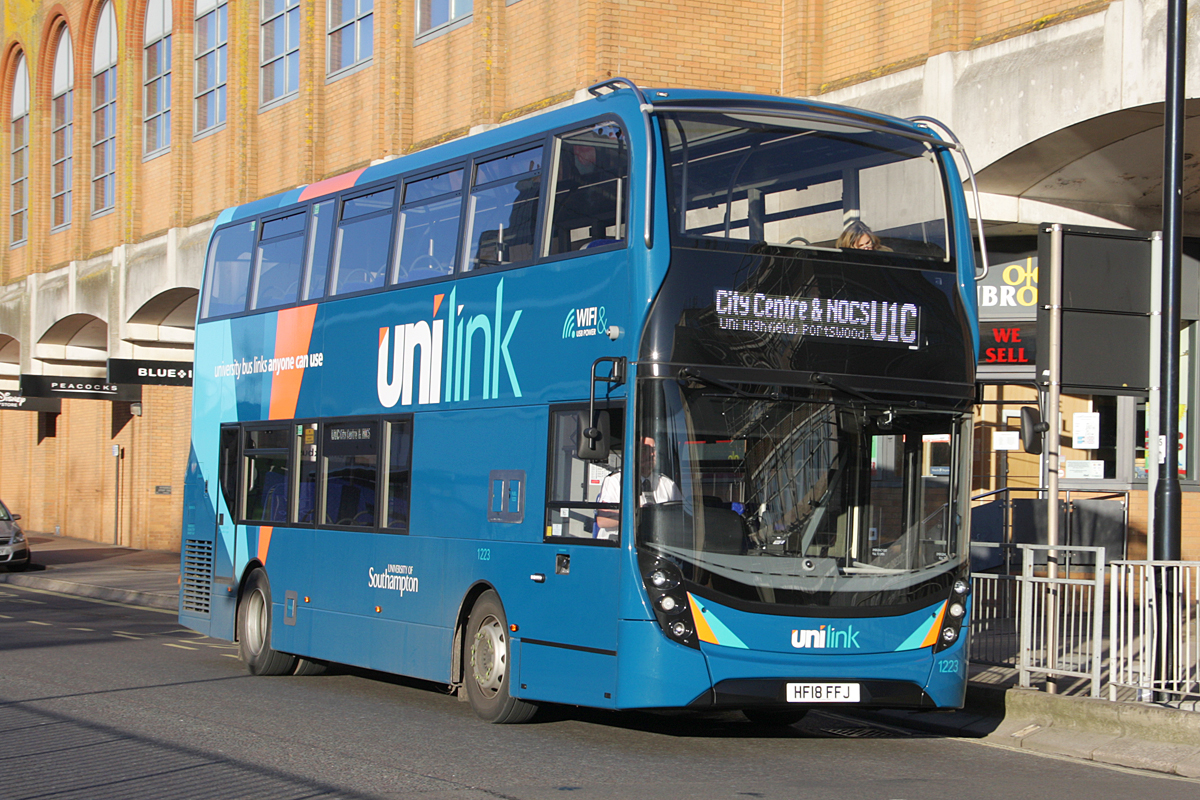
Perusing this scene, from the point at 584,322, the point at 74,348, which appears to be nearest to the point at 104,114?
the point at 74,348

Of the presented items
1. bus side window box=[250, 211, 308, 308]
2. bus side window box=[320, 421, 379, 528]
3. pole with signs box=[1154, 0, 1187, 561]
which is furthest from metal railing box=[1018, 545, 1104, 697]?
bus side window box=[250, 211, 308, 308]

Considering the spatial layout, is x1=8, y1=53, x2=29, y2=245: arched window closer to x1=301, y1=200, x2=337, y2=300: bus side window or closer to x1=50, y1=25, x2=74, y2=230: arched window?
x1=50, y1=25, x2=74, y2=230: arched window

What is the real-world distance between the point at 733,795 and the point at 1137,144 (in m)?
10.4

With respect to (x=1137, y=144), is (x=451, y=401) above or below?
below

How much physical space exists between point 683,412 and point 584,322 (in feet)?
3.50

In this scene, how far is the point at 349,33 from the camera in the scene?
83.0ft

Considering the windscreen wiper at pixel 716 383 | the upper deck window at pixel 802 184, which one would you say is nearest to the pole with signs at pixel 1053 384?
the upper deck window at pixel 802 184

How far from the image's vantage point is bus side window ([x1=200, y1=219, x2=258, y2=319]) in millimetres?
14461

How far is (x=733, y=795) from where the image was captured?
25.5ft

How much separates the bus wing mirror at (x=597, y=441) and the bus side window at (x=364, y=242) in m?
3.61

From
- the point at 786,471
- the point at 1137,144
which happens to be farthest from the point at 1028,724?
the point at 1137,144

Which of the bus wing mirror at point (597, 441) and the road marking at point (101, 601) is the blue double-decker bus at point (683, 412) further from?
the road marking at point (101, 601)

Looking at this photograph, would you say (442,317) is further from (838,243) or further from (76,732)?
(76,732)

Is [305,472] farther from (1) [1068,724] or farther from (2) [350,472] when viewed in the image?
(1) [1068,724]
